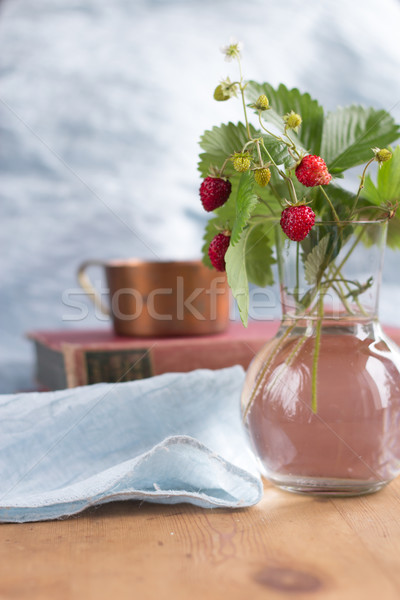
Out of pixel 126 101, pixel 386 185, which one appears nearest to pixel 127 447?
pixel 386 185

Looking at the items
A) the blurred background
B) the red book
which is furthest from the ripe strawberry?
the blurred background

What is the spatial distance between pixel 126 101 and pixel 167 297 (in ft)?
2.22

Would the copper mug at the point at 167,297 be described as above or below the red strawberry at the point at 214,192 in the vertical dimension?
below

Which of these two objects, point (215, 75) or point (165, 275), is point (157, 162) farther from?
point (165, 275)

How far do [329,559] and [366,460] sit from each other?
99mm

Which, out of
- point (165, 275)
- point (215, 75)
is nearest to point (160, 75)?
point (215, 75)

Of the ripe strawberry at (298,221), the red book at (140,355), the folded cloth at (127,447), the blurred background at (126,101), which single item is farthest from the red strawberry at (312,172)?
the blurred background at (126,101)

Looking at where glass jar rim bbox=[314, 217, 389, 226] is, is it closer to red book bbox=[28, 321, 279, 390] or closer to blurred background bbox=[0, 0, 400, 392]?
red book bbox=[28, 321, 279, 390]

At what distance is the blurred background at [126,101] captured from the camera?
1.30m

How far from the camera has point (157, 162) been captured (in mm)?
1325

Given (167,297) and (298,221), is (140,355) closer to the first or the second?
(167,297)

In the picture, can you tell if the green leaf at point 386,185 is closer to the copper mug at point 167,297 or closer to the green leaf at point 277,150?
the green leaf at point 277,150

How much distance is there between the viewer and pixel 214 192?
0.44m

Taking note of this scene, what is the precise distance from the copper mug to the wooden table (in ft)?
1.11
